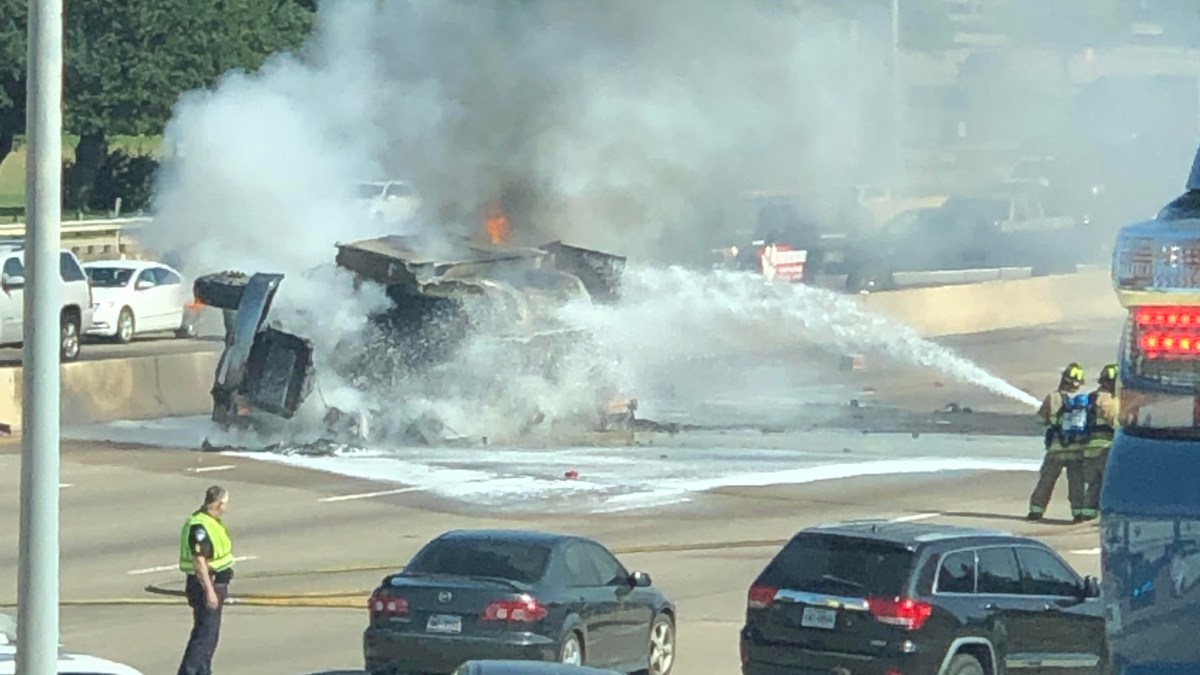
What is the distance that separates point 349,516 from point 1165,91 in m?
14.3

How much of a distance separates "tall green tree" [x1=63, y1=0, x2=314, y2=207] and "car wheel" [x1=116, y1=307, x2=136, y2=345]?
17496 millimetres

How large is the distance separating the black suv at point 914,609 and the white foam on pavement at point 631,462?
9412mm

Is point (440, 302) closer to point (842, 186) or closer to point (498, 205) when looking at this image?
point (498, 205)

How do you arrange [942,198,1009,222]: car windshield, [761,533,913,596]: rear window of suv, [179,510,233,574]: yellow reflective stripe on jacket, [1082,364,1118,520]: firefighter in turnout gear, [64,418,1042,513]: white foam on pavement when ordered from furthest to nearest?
[942,198,1009,222]: car windshield < [64,418,1042,513]: white foam on pavement < [1082,364,1118,520]: firefighter in turnout gear < [179,510,233,574]: yellow reflective stripe on jacket < [761,533,913,596]: rear window of suv

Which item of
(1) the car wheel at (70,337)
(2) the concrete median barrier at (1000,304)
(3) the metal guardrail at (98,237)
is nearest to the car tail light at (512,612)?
(1) the car wheel at (70,337)

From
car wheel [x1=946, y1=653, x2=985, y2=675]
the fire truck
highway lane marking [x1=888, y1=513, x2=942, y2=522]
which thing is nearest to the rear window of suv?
car wheel [x1=946, y1=653, x2=985, y2=675]

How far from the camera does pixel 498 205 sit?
30.5 metres

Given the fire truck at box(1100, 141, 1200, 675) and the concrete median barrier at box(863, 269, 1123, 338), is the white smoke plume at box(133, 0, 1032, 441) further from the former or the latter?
the fire truck at box(1100, 141, 1200, 675)

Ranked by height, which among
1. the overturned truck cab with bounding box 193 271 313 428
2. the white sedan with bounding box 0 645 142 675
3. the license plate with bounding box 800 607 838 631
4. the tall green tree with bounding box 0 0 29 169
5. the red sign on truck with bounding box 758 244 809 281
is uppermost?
the tall green tree with bounding box 0 0 29 169

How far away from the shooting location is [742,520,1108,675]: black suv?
1334cm

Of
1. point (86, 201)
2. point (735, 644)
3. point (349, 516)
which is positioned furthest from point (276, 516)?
point (86, 201)

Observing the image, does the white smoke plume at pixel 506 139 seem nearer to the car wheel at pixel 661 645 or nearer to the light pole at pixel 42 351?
the car wheel at pixel 661 645

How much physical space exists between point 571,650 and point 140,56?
4398 cm

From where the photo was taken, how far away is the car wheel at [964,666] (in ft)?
44.2
